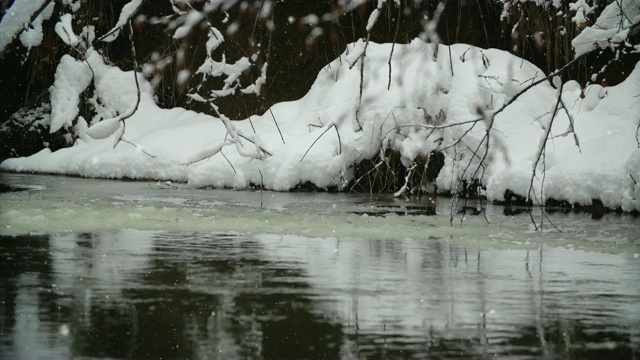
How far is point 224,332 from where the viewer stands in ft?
13.2

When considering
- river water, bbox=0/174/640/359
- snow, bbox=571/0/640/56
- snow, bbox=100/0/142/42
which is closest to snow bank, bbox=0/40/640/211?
river water, bbox=0/174/640/359

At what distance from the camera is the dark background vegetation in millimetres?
14531

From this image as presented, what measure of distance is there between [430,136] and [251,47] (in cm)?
469

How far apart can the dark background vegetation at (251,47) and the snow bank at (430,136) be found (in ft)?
1.81

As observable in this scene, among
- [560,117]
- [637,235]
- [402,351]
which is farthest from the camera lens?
[560,117]

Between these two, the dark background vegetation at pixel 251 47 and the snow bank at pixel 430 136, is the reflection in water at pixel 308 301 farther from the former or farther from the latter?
the dark background vegetation at pixel 251 47

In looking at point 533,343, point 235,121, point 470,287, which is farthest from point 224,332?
point 235,121

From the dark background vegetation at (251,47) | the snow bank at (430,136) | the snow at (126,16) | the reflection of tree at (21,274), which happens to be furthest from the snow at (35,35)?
the snow at (126,16)

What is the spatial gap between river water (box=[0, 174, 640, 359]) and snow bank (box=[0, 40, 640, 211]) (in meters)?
1.42

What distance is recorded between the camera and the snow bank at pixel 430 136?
11.0 meters

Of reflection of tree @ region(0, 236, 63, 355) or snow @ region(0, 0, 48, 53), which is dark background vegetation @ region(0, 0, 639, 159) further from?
reflection of tree @ region(0, 236, 63, 355)

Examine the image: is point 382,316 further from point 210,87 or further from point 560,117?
point 210,87

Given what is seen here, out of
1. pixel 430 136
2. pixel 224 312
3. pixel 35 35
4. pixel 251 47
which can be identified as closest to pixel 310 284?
pixel 224 312

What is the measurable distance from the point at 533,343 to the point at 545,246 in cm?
356
